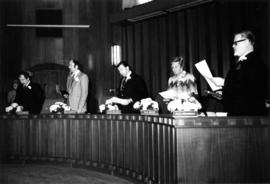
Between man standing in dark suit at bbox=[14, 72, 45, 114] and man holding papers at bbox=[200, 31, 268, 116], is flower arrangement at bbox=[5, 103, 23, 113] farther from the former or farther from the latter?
man holding papers at bbox=[200, 31, 268, 116]

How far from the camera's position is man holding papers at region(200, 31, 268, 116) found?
3713 millimetres

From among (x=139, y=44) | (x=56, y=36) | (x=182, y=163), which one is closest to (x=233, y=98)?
(x=182, y=163)

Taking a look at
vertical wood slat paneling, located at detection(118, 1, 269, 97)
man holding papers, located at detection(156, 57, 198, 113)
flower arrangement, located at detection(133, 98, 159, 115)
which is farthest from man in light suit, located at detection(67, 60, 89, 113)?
flower arrangement, located at detection(133, 98, 159, 115)

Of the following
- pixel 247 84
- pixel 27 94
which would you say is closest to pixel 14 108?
pixel 27 94

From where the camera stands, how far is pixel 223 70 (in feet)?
20.4

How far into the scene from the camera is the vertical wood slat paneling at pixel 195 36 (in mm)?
5930

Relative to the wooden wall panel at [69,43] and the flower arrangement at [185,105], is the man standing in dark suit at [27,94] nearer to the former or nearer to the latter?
the wooden wall panel at [69,43]

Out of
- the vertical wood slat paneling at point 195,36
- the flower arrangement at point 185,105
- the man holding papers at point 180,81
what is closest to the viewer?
Result: the flower arrangement at point 185,105

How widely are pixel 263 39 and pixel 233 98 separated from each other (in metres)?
2.00

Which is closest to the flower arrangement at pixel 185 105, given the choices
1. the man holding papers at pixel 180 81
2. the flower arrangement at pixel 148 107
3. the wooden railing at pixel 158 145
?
the wooden railing at pixel 158 145

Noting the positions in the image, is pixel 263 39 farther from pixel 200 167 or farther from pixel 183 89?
pixel 200 167

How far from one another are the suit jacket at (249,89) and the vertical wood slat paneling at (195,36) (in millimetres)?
1827

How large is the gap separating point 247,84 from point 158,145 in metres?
1.02

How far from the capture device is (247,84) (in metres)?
3.73
